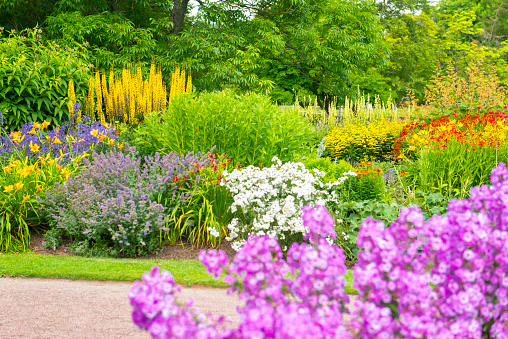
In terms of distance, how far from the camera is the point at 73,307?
330 centimetres

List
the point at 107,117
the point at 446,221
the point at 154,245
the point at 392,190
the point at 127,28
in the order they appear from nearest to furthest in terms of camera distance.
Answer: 1. the point at 446,221
2. the point at 154,245
3. the point at 392,190
4. the point at 107,117
5. the point at 127,28

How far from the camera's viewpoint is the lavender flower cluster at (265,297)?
1.15 meters

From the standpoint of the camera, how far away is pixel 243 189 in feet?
15.3

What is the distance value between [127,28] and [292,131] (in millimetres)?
6936

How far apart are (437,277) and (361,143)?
7094mm

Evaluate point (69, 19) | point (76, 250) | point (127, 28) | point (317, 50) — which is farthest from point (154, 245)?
point (317, 50)

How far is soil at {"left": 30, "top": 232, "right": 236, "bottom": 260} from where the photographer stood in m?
4.86

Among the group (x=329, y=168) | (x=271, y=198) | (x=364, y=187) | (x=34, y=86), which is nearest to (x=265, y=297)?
(x=271, y=198)

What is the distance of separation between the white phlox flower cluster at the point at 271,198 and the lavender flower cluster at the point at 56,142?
263 cm

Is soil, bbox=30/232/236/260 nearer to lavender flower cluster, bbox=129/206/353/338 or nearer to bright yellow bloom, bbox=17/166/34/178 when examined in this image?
bright yellow bloom, bbox=17/166/34/178

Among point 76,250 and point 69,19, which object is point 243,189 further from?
point 69,19

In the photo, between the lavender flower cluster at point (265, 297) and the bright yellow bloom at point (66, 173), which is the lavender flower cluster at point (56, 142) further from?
the lavender flower cluster at point (265, 297)

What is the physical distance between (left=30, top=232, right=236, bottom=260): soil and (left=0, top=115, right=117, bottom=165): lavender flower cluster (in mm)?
1306

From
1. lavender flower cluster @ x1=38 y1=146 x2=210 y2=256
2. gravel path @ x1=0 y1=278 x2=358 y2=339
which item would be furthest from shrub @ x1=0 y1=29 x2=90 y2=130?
gravel path @ x1=0 y1=278 x2=358 y2=339
